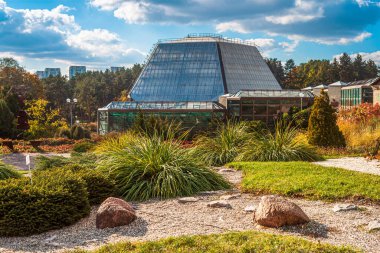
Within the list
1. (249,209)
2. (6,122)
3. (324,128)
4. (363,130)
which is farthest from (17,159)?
(249,209)

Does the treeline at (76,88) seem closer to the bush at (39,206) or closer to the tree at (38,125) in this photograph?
the tree at (38,125)

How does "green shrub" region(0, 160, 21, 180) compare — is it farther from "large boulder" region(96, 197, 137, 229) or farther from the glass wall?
the glass wall

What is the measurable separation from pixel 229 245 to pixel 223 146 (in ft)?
32.0

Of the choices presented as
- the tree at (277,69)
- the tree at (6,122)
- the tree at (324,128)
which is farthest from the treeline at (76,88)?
the tree at (324,128)

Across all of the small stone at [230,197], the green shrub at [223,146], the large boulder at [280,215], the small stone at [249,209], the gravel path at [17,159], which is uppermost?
the green shrub at [223,146]

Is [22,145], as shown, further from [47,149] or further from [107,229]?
[107,229]

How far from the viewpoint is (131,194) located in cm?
995

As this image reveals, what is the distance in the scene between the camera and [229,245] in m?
6.23

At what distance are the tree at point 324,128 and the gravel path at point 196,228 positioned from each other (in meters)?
A: 10.9

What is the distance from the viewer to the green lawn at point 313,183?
9.31m

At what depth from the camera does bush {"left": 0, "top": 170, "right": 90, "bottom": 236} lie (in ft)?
25.1

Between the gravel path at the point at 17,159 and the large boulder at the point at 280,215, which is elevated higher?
the large boulder at the point at 280,215

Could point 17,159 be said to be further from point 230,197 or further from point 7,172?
point 230,197

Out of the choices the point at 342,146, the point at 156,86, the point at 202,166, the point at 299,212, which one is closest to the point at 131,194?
the point at 202,166
